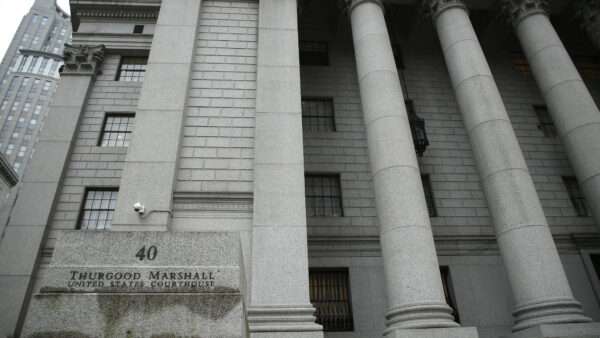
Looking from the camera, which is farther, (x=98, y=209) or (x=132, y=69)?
(x=132, y=69)

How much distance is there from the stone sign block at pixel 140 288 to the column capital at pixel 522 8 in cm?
1844

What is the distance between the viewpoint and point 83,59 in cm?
2228

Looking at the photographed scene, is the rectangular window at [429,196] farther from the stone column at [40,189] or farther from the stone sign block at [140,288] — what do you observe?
the stone column at [40,189]

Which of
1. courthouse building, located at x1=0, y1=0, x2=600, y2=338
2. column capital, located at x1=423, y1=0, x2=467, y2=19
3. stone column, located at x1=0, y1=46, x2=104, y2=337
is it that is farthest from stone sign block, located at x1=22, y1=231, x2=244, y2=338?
column capital, located at x1=423, y1=0, x2=467, y2=19

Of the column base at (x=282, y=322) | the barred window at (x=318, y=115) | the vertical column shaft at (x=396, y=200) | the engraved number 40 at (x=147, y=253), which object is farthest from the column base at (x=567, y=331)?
the barred window at (x=318, y=115)

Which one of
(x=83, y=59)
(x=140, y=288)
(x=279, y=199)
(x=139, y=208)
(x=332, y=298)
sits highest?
(x=83, y=59)

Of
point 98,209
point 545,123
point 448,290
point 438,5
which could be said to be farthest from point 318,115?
point 545,123

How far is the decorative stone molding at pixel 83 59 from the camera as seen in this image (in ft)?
71.7

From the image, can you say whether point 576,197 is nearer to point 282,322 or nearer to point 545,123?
point 545,123

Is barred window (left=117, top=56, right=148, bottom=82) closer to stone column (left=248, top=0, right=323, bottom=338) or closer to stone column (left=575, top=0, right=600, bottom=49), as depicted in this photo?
stone column (left=248, top=0, right=323, bottom=338)

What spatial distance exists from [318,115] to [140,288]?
16.2m

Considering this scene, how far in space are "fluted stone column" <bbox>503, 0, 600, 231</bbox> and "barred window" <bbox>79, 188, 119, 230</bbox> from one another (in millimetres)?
19359

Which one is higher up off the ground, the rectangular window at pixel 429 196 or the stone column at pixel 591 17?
the stone column at pixel 591 17

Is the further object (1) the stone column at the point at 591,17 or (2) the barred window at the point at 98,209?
(1) the stone column at the point at 591,17
